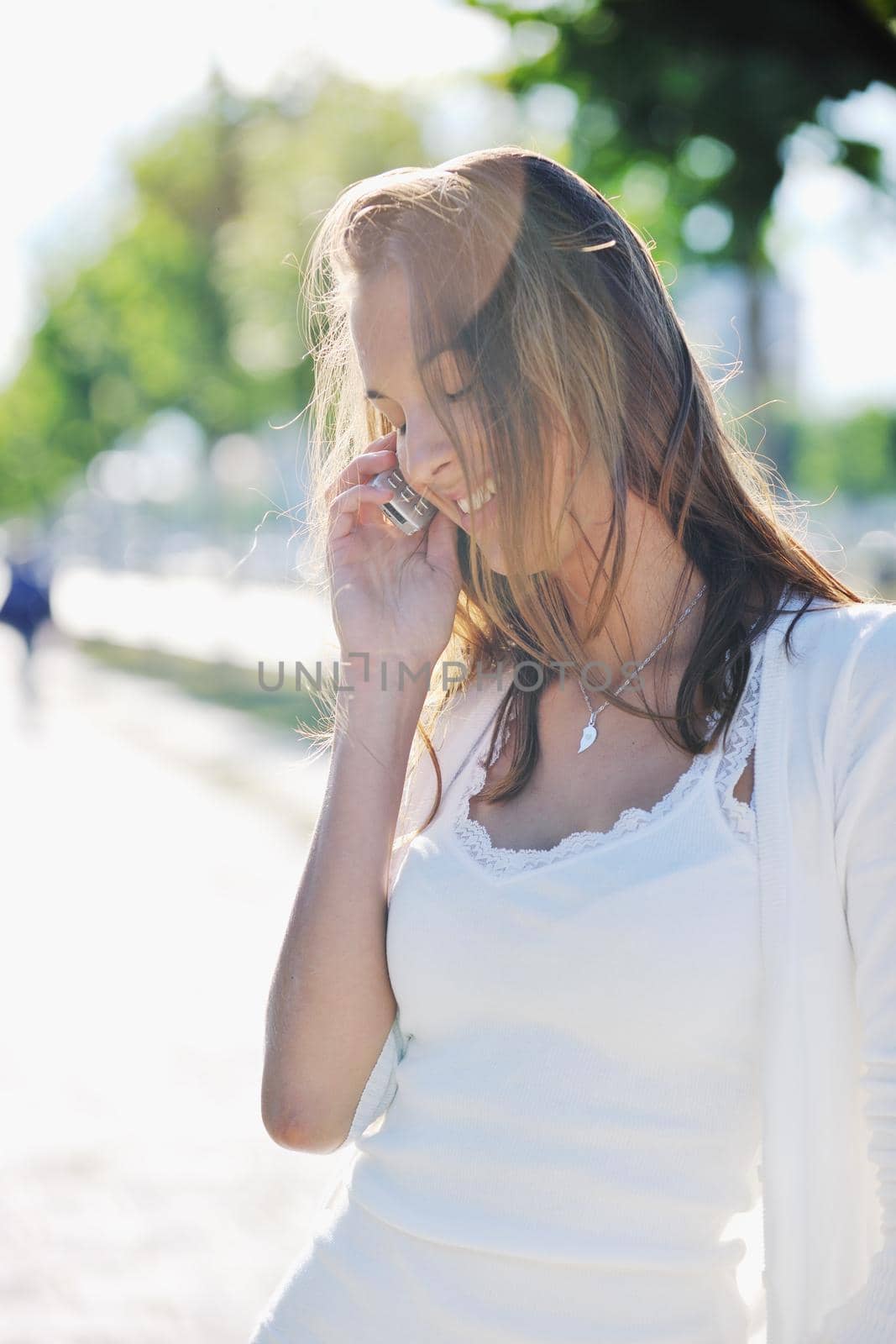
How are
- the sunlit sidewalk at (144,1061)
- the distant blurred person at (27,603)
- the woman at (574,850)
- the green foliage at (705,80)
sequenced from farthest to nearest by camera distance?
the distant blurred person at (27,603), the green foliage at (705,80), the sunlit sidewalk at (144,1061), the woman at (574,850)

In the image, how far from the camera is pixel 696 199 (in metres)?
6.77

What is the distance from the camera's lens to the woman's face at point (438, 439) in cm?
175

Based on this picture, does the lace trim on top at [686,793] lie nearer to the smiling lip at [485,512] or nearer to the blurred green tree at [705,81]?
the smiling lip at [485,512]

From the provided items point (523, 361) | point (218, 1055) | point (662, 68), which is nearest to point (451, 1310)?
point (523, 361)

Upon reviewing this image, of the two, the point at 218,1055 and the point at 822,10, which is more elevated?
the point at 822,10

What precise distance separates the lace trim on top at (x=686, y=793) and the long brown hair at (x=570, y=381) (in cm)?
5

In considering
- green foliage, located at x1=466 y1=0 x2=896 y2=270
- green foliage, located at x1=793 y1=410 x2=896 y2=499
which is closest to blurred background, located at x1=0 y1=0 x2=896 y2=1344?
green foliage, located at x1=466 y1=0 x2=896 y2=270

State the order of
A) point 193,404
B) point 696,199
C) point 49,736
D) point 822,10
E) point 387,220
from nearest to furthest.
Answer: point 387,220 → point 822,10 → point 696,199 → point 49,736 → point 193,404

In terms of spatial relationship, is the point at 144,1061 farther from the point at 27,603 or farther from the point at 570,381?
the point at 27,603

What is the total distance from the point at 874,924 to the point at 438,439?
0.83 m

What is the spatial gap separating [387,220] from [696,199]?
544 cm

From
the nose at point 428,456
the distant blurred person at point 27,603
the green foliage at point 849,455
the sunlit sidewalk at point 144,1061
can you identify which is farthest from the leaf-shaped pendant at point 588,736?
the green foliage at point 849,455

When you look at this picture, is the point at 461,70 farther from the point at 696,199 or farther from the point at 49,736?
the point at 49,736

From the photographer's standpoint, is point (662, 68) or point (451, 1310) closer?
point (451, 1310)
